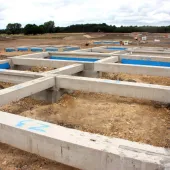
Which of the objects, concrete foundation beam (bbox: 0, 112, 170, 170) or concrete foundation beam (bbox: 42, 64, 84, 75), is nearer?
concrete foundation beam (bbox: 0, 112, 170, 170)

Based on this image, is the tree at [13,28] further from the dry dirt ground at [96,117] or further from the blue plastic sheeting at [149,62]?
the dry dirt ground at [96,117]

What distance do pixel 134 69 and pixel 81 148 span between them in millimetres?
4114

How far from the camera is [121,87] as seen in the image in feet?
13.6

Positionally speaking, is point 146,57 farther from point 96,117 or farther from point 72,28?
point 72,28

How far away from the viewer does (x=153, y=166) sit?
1.77 meters

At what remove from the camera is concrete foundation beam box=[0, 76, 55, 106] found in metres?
3.62

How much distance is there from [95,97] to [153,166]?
3261 millimetres

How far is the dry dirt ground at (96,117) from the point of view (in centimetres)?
247

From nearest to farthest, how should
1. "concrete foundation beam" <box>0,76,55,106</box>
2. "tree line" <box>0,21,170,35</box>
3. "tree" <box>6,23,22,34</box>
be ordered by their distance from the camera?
"concrete foundation beam" <box>0,76,55,106</box>
"tree line" <box>0,21,170,35</box>
"tree" <box>6,23,22,34</box>

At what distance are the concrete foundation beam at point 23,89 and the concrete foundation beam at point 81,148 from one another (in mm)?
1156

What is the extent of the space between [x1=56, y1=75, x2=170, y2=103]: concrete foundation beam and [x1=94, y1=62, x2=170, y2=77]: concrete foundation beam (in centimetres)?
162

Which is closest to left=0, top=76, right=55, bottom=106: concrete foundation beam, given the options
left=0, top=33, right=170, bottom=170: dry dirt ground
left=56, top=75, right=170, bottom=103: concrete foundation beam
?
left=56, top=75, right=170, bottom=103: concrete foundation beam

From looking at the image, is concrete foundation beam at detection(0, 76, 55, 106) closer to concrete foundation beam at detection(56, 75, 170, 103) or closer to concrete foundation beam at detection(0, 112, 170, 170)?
concrete foundation beam at detection(56, 75, 170, 103)

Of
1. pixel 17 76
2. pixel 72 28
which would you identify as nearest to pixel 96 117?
pixel 17 76
